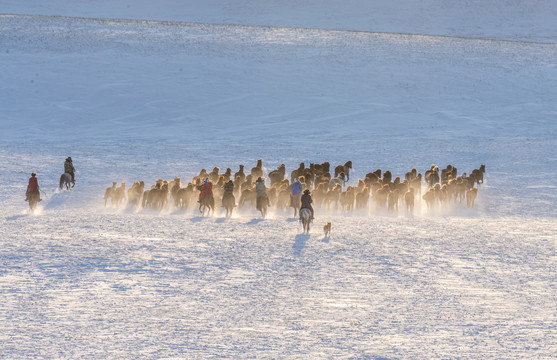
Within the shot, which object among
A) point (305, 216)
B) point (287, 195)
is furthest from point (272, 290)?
point (287, 195)

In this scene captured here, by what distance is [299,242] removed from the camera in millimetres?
14648

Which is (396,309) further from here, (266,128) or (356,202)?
(266,128)

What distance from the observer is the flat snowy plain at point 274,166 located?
33.3 feet

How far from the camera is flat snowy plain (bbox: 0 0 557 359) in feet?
33.3

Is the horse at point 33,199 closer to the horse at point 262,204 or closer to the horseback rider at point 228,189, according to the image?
the horseback rider at point 228,189

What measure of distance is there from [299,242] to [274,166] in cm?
1126

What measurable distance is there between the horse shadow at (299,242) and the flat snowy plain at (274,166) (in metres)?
0.08

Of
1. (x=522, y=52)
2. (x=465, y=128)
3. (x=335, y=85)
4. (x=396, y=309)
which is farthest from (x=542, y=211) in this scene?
(x=522, y=52)

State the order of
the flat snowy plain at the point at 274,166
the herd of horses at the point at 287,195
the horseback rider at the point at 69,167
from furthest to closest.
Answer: the horseback rider at the point at 69,167 < the herd of horses at the point at 287,195 < the flat snowy plain at the point at 274,166

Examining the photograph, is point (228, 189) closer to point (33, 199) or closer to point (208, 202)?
point (208, 202)

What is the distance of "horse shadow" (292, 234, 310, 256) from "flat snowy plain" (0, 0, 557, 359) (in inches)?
3.1

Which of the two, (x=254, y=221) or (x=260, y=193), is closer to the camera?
(x=254, y=221)

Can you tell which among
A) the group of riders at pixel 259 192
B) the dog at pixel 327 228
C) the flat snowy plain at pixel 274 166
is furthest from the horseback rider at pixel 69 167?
the dog at pixel 327 228

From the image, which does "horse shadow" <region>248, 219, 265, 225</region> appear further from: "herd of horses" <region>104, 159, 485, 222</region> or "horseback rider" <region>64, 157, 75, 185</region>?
"horseback rider" <region>64, 157, 75, 185</region>
